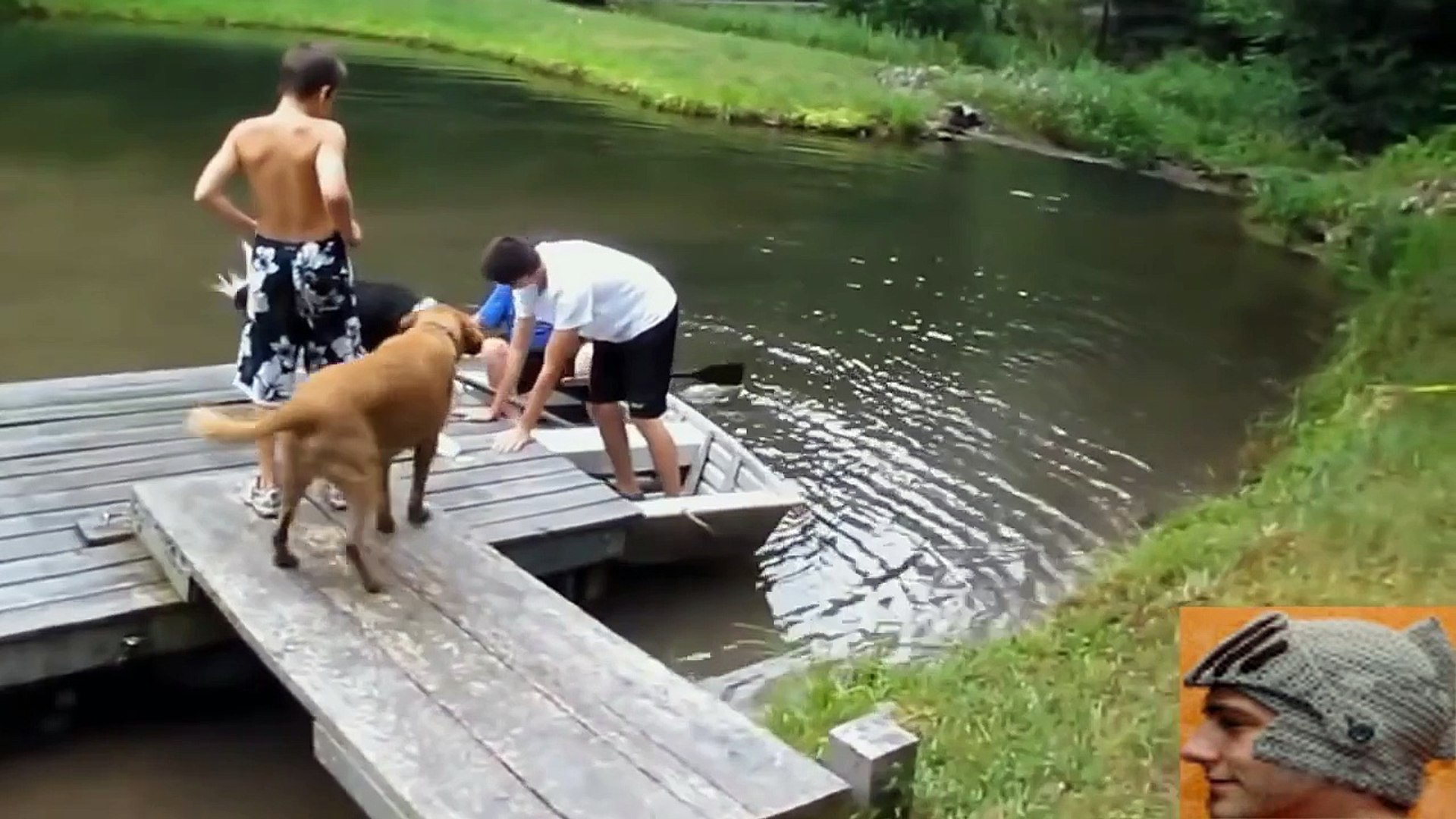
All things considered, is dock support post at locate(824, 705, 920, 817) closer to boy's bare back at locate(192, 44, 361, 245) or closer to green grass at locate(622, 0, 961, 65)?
boy's bare back at locate(192, 44, 361, 245)

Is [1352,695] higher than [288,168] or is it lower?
higher

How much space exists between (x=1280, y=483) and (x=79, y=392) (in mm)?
5440

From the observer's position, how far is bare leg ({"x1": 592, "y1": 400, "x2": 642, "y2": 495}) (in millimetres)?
7188

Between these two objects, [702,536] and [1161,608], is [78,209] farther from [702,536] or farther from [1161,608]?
[1161,608]

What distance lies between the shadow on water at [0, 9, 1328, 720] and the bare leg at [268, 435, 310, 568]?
5.84 feet

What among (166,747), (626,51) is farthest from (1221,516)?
(626,51)

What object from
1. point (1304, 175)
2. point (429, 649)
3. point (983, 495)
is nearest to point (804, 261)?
point (983, 495)

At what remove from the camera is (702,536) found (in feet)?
22.6

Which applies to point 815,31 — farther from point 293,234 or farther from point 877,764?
point 877,764

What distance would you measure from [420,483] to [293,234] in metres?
0.97

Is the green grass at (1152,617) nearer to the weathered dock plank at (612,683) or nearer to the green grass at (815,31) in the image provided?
the weathered dock plank at (612,683)

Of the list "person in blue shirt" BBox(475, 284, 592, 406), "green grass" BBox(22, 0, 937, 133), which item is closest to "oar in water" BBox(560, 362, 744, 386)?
"person in blue shirt" BBox(475, 284, 592, 406)

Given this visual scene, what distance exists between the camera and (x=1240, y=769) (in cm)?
128

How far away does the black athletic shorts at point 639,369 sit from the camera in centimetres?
693
